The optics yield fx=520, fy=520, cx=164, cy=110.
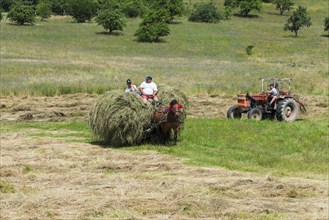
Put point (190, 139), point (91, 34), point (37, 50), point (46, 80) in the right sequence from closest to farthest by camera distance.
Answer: point (190, 139) → point (46, 80) → point (37, 50) → point (91, 34)

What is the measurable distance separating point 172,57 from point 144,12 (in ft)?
134

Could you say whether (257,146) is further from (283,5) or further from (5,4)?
(5,4)

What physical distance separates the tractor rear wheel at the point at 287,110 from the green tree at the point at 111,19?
61.7 m

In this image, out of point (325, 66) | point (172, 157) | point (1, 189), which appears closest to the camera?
point (1, 189)

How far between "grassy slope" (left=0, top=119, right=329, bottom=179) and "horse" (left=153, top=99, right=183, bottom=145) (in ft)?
2.16

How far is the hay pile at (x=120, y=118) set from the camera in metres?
16.2

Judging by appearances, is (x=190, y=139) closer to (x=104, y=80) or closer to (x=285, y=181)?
(x=285, y=181)

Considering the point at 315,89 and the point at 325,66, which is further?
the point at 325,66

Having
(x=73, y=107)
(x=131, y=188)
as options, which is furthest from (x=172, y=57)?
(x=131, y=188)

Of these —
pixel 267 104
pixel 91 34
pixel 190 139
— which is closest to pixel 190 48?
pixel 91 34

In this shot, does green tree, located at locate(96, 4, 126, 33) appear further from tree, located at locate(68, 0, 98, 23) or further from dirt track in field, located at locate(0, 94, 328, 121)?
dirt track in field, located at locate(0, 94, 328, 121)

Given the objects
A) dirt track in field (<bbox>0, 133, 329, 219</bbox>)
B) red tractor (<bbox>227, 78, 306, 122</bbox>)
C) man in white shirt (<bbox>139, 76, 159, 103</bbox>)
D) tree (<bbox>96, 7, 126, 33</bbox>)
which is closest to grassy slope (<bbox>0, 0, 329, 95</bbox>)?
tree (<bbox>96, 7, 126, 33</bbox>)

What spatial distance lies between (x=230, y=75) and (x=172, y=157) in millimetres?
27596

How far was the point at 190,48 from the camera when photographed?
71.1 metres
